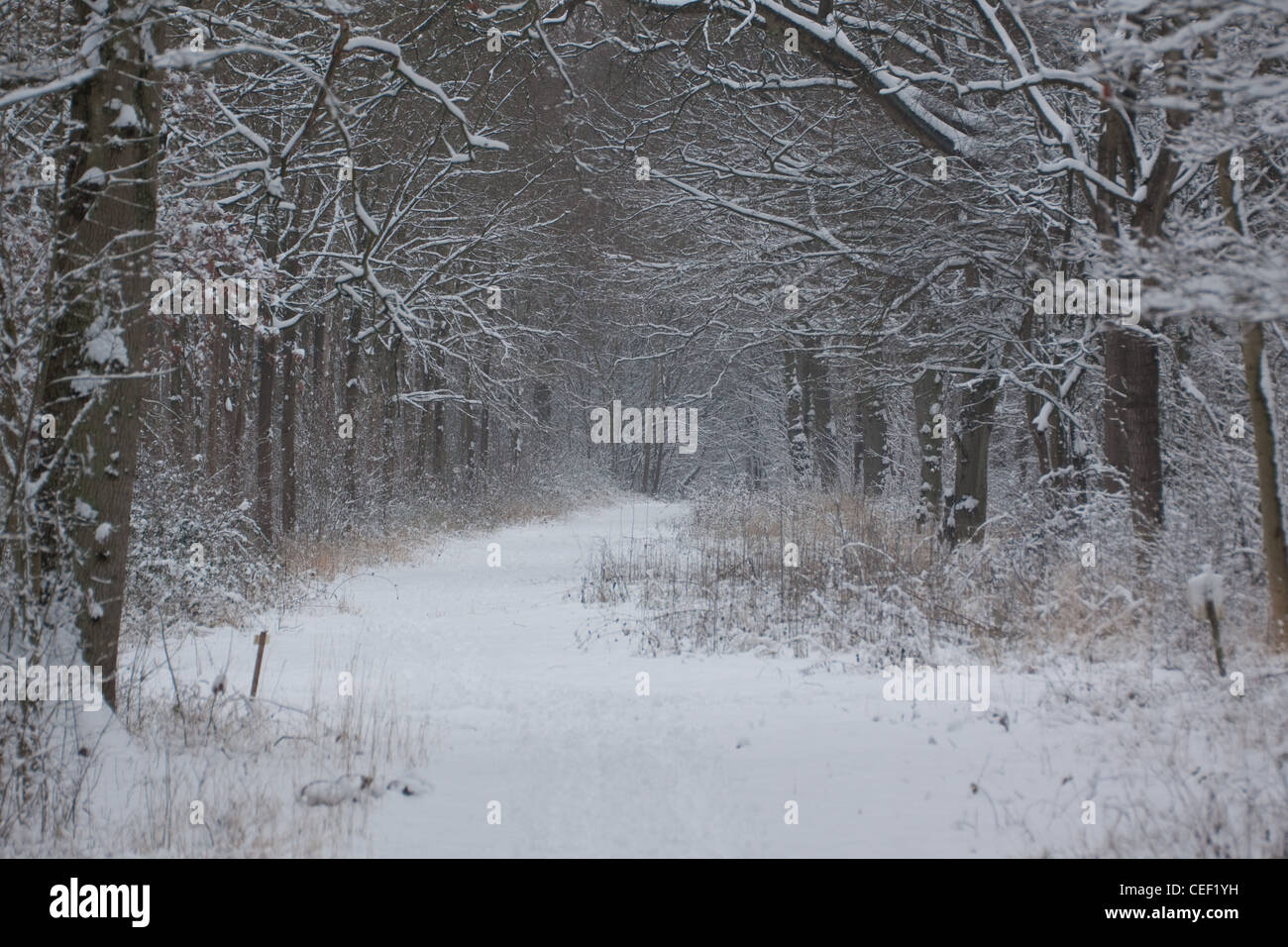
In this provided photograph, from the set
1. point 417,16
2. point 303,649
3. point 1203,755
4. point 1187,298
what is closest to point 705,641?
point 303,649

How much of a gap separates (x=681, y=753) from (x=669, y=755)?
0.08 m

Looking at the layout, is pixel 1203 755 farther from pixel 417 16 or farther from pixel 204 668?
pixel 417 16

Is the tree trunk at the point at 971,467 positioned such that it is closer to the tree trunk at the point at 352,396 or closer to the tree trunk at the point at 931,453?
the tree trunk at the point at 931,453

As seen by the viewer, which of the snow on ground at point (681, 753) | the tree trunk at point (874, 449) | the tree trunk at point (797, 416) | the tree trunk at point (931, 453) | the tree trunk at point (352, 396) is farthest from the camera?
the tree trunk at point (797, 416)

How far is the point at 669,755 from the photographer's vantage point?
4988 millimetres

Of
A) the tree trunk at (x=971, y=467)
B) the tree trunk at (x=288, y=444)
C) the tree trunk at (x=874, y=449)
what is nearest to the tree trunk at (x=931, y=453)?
the tree trunk at (x=971, y=467)

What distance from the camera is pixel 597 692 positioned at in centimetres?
653

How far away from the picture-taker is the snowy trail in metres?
3.86

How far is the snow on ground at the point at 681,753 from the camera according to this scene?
3.85 m

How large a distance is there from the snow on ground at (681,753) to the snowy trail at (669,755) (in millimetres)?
13

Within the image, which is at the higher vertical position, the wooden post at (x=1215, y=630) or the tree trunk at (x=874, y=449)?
the tree trunk at (x=874, y=449)

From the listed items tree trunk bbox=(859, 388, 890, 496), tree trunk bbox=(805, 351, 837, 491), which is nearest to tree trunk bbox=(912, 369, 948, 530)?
tree trunk bbox=(859, 388, 890, 496)

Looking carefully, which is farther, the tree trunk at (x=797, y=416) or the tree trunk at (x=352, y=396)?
the tree trunk at (x=797, y=416)

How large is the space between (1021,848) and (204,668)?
6.18 meters
